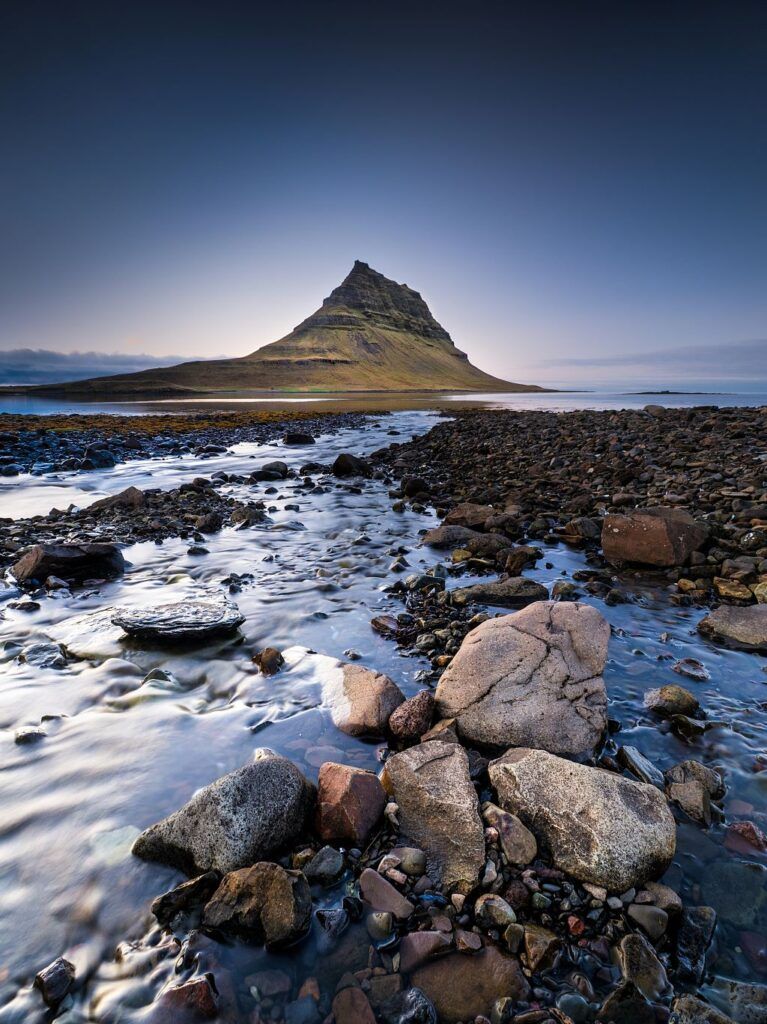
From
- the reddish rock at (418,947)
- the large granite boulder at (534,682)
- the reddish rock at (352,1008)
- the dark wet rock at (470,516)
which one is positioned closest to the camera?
the reddish rock at (352,1008)

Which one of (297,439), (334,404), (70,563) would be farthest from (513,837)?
(334,404)

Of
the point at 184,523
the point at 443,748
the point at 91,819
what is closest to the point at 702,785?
the point at 443,748

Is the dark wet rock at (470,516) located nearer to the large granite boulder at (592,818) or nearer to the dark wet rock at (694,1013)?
the large granite boulder at (592,818)

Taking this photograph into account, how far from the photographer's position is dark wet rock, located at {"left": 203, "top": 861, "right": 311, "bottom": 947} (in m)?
2.84

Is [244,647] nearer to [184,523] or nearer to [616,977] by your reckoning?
[616,977]

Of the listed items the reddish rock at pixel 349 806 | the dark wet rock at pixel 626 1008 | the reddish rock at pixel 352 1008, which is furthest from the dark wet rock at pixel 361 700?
the dark wet rock at pixel 626 1008

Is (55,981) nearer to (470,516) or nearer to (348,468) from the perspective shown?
(470,516)

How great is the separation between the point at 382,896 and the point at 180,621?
4517 millimetres

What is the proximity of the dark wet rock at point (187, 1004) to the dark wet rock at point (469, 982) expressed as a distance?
1.08 meters

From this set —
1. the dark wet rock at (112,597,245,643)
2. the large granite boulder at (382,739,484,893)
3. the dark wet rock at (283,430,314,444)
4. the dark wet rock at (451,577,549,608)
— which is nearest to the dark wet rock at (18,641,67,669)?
the dark wet rock at (112,597,245,643)

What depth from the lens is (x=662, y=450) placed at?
16.6 m

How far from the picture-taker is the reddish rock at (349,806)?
348 cm

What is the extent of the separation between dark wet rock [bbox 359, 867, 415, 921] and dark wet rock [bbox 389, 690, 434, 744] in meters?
1.42

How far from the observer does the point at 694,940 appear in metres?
2.79
